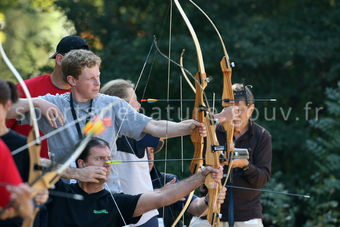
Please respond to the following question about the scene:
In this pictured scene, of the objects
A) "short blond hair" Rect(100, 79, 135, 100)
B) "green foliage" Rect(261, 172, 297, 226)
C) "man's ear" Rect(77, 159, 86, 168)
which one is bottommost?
"green foliage" Rect(261, 172, 297, 226)

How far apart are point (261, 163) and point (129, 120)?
3.90ft

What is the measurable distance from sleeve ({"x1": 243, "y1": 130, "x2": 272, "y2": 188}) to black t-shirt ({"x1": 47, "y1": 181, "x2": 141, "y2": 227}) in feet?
3.82

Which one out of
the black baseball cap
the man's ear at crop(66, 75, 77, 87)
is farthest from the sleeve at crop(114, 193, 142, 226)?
the black baseball cap

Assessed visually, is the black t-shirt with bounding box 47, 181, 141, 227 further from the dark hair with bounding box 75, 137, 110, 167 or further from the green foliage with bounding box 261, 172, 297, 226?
the green foliage with bounding box 261, 172, 297, 226

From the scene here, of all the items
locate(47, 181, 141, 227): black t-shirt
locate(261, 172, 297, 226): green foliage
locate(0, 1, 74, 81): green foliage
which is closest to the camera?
locate(47, 181, 141, 227): black t-shirt

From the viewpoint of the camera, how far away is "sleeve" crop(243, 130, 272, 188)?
12.1 feet

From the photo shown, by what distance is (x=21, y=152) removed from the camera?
8.16 feet

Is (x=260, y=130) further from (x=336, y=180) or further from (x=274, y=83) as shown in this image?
(x=274, y=83)

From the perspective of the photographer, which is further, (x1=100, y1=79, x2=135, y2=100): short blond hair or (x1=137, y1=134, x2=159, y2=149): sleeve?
(x1=100, y1=79, x2=135, y2=100): short blond hair

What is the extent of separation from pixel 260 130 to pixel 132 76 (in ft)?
10.8

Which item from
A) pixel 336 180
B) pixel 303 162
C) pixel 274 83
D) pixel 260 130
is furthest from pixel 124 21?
pixel 260 130

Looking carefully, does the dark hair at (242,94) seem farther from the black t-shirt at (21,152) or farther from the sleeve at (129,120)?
the black t-shirt at (21,152)

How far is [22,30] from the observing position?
26.8 ft

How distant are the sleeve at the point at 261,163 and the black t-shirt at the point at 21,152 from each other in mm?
1683
